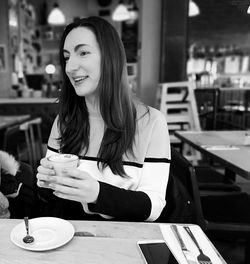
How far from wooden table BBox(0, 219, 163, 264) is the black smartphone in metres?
0.02

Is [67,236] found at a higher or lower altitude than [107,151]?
lower

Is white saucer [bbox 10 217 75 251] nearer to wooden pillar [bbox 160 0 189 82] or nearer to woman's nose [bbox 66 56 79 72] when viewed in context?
woman's nose [bbox 66 56 79 72]

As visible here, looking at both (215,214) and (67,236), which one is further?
(215,214)

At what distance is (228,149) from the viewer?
81.3 inches

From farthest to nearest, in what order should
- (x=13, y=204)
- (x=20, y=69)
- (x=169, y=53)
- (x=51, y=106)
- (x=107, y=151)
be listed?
(x=20, y=69)
(x=51, y=106)
(x=169, y=53)
(x=13, y=204)
(x=107, y=151)

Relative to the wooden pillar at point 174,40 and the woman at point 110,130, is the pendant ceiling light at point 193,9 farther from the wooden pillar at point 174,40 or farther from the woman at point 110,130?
the woman at point 110,130

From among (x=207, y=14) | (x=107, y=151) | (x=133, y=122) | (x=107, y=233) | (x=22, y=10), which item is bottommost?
(x=107, y=233)

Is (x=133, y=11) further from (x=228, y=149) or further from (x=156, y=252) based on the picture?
(x=156, y=252)

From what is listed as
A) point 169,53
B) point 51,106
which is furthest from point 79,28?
point 51,106

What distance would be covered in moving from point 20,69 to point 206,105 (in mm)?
3413

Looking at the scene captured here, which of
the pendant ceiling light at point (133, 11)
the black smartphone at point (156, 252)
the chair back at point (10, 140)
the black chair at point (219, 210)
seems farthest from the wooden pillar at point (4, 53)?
the black smartphone at point (156, 252)

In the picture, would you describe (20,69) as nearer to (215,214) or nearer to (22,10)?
(22,10)

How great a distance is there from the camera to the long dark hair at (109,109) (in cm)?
123

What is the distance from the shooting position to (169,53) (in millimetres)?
4262
